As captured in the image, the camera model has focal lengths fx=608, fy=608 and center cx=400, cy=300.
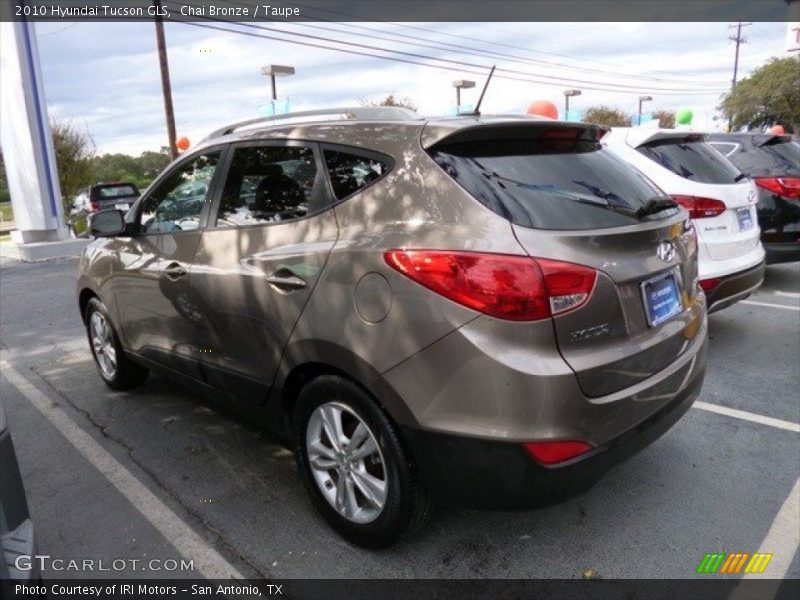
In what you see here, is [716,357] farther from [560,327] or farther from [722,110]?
[722,110]

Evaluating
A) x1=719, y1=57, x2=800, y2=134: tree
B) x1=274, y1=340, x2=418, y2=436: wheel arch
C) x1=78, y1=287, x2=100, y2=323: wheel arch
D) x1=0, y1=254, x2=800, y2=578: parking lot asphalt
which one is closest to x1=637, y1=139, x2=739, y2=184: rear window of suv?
x1=0, y1=254, x2=800, y2=578: parking lot asphalt

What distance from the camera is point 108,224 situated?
380 cm

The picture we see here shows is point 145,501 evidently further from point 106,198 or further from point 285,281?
point 106,198

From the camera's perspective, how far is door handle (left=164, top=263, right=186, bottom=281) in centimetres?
324

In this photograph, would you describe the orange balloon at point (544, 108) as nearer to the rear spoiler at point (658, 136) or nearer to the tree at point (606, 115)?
the rear spoiler at point (658, 136)

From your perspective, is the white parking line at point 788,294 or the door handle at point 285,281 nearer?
the door handle at point 285,281

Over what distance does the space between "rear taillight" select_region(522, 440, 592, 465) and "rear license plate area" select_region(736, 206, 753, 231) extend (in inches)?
138

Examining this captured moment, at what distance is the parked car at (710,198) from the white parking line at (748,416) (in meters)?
0.86

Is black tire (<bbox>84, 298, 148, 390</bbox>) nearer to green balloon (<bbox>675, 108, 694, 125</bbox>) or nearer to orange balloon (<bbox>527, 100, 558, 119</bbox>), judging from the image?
orange balloon (<bbox>527, 100, 558, 119</bbox>)

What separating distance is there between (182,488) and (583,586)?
1.98 metres

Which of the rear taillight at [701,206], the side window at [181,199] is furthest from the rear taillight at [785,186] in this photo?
the side window at [181,199]

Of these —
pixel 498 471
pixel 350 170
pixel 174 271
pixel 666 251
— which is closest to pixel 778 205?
pixel 666 251

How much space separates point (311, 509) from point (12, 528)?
135cm

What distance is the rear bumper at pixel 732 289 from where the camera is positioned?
14.7 feet
